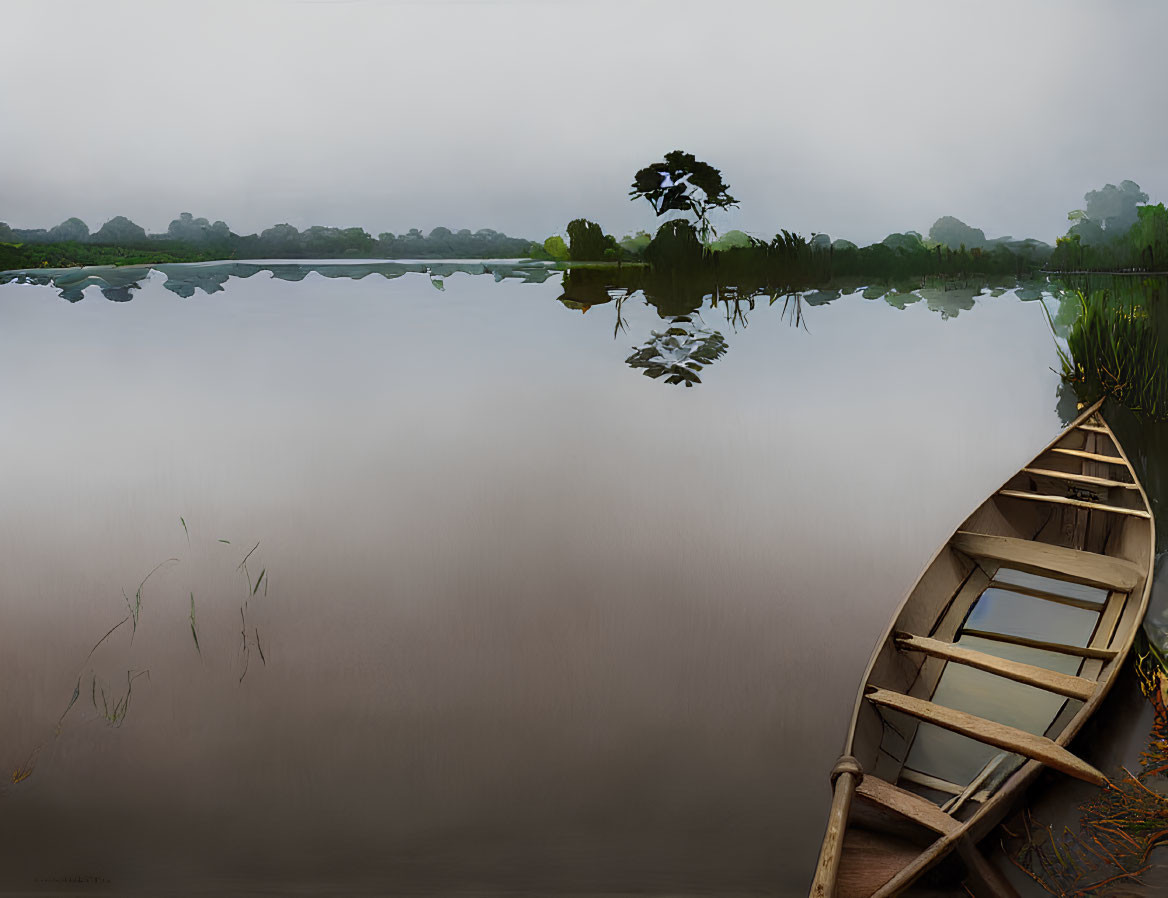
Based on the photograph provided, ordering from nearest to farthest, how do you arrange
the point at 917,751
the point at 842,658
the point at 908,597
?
the point at 917,751 → the point at 908,597 → the point at 842,658

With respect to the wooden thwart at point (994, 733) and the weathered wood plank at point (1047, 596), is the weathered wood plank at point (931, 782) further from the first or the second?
the weathered wood plank at point (1047, 596)

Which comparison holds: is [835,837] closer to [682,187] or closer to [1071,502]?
[1071,502]

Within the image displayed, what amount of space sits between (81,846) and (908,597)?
206cm

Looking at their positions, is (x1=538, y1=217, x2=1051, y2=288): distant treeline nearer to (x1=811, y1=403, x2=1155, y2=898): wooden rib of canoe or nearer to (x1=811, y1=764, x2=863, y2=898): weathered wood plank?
(x1=811, y1=403, x2=1155, y2=898): wooden rib of canoe

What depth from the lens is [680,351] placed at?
78.9 inches

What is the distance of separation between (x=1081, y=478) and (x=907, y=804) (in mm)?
1055

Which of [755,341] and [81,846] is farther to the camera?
[755,341]

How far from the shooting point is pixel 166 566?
1972 millimetres

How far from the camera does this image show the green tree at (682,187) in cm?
190

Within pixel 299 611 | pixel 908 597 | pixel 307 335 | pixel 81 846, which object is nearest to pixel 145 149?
pixel 307 335

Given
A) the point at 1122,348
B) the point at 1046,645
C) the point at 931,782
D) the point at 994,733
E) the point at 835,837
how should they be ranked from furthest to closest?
1. the point at 1122,348
2. the point at 1046,645
3. the point at 931,782
4. the point at 994,733
5. the point at 835,837

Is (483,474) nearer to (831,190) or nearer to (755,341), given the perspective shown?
(755,341)

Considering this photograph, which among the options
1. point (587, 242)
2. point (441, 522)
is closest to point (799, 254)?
point (587, 242)

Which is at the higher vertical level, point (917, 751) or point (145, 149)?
point (145, 149)
